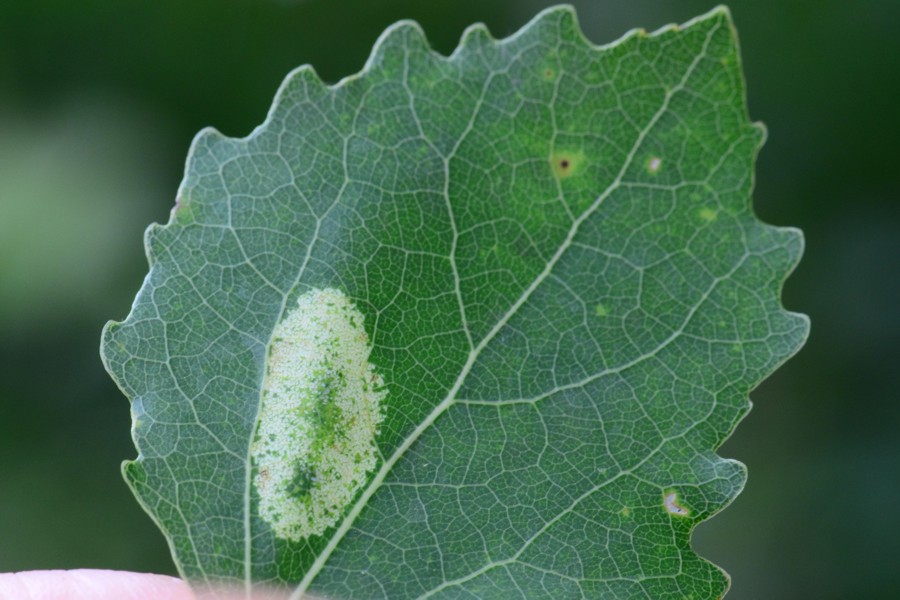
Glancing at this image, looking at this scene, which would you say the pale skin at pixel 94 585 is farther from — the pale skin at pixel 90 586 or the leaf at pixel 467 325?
the leaf at pixel 467 325

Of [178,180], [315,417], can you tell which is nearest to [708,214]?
[315,417]

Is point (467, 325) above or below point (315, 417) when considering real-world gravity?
above

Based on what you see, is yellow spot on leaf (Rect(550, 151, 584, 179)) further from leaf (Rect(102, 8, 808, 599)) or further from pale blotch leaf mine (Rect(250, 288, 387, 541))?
pale blotch leaf mine (Rect(250, 288, 387, 541))

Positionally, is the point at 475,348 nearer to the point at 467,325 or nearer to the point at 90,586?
the point at 467,325

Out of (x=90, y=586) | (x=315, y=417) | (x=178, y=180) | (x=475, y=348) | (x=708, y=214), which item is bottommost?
(x=90, y=586)

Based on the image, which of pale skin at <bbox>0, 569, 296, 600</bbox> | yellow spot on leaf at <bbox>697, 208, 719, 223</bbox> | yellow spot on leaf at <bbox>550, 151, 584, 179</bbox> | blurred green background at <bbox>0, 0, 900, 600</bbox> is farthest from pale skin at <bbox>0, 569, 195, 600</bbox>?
yellow spot on leaf at <bbox>697, 208, 719, 223</bbox>

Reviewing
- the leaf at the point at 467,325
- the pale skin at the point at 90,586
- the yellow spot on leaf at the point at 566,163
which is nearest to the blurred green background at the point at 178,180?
the pale skin at the point at 90,586
